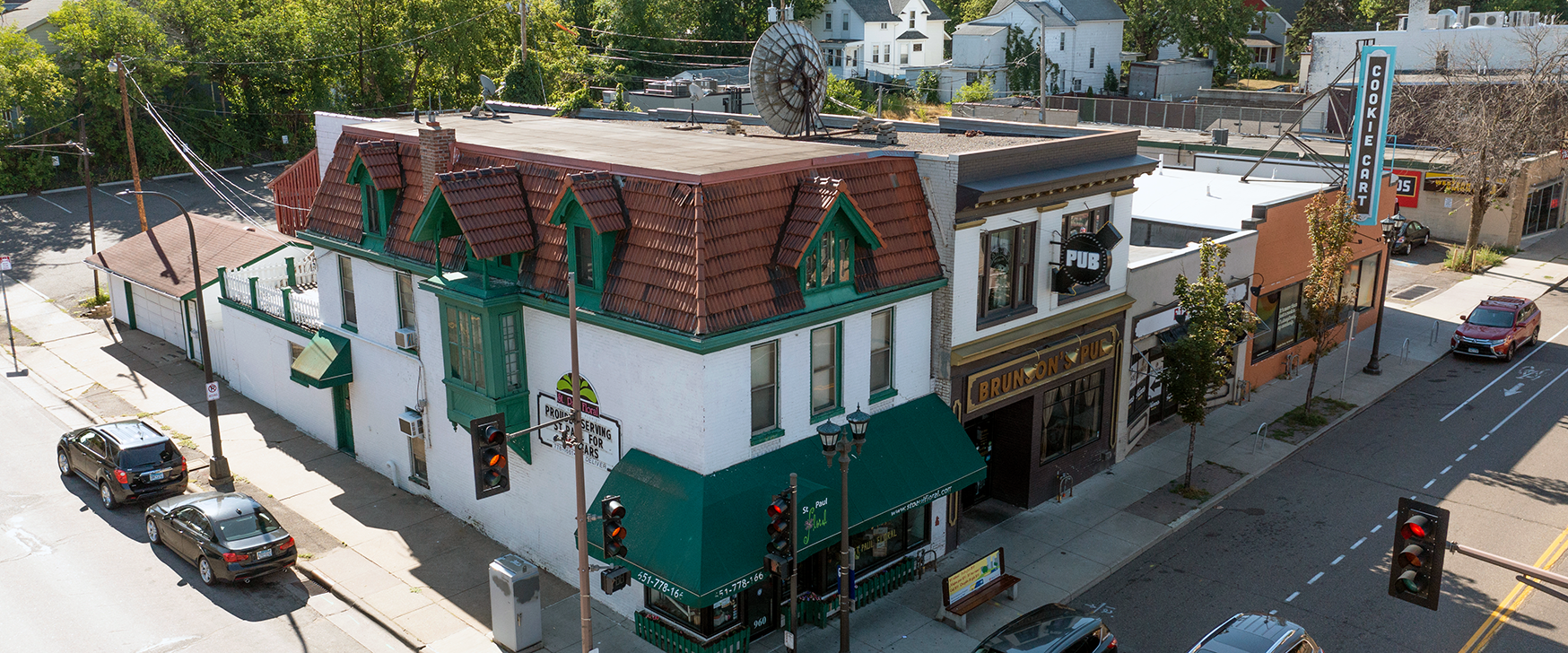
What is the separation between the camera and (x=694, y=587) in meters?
16.9

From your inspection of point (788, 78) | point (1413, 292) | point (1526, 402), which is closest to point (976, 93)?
point (1413, 292)

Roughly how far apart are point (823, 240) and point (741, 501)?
4.80m

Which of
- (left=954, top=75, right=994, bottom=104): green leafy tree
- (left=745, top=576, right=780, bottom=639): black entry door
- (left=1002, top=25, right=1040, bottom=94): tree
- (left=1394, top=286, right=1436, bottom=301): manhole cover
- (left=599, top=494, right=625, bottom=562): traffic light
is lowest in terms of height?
(left=745, top=576, right=780, bottom=639): black entry door

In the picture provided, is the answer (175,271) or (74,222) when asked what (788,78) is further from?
(74,222)

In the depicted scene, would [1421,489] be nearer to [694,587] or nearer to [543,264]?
[694,587]

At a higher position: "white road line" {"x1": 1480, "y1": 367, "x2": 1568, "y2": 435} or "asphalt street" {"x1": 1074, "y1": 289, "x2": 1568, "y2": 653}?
"white road line" {"x1": 1480, "y1": 367, "x2": 1568, "y2": 435}

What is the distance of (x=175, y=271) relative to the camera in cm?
3544

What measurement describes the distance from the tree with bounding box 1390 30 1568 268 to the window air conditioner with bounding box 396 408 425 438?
44.8 metres

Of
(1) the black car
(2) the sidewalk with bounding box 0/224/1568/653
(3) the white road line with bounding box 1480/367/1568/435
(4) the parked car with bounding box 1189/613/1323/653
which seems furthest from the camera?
(3) the white road line with bounding box 1480/367/1568/435

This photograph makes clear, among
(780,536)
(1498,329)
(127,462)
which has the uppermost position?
(780,536)

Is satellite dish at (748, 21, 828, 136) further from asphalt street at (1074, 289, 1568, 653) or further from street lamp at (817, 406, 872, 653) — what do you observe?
asphalt street at (1074, 289, 1568, 653)

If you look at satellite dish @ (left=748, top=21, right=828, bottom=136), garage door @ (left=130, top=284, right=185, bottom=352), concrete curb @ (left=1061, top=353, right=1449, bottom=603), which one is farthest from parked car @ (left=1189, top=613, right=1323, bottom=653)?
garage door @ (left=130, top=284, right=185, bottom=352)

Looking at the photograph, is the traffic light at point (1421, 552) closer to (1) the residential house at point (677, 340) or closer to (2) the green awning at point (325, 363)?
(1) the residential house at point (677, 340)

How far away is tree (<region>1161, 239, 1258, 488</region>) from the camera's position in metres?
24.9
